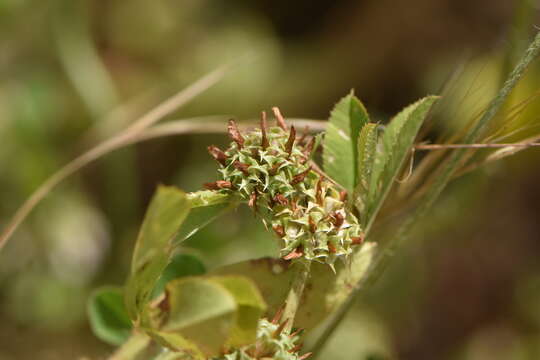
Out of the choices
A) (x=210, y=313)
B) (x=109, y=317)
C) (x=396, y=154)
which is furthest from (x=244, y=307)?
(x=109, y=317)

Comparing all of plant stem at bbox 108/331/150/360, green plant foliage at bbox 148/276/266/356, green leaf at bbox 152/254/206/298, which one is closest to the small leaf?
green plant foliage at bbox 148/276/266/356

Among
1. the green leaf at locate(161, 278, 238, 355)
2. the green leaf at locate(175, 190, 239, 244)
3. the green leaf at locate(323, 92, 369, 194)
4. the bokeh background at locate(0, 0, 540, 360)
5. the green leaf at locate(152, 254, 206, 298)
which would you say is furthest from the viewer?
the bokeh background at locate(0, 0, 540, 360)

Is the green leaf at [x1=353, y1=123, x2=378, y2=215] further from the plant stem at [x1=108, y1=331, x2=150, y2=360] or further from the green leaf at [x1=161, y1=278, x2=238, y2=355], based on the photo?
the plant stem at [x1=108, y1=331, x2=150, y2=360]

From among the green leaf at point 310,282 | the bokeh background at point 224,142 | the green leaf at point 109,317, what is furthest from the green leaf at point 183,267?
the bokeh background at point 224,142

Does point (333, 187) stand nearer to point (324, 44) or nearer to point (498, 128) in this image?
point (498, 128)

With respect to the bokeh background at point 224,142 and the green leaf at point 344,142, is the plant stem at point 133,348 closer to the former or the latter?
the green leaf at point 344,142

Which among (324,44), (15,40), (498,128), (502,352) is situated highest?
(15,40)

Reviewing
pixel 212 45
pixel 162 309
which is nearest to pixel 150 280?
pixel 162 309
